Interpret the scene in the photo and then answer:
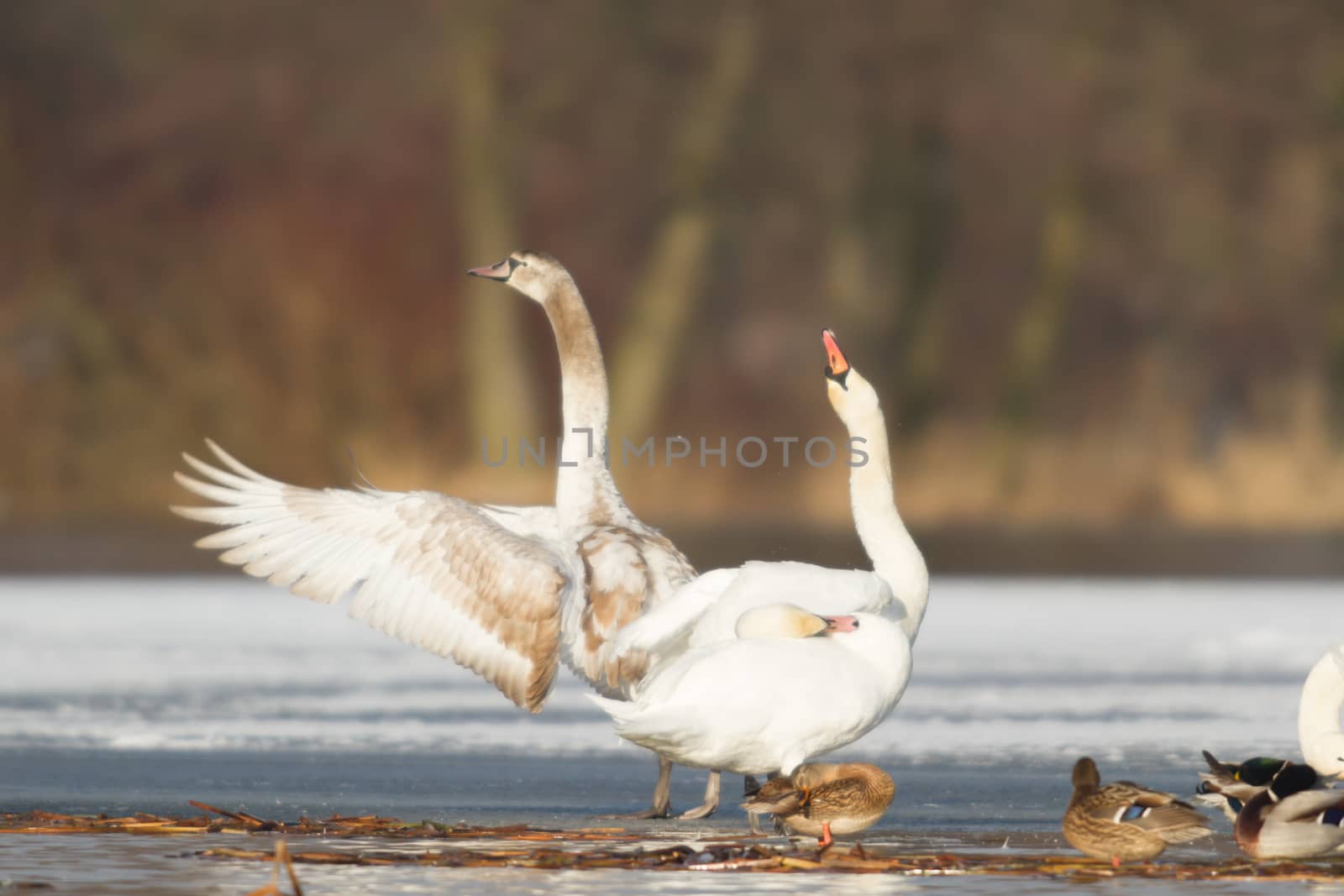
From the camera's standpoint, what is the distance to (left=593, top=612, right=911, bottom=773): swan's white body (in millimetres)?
6570

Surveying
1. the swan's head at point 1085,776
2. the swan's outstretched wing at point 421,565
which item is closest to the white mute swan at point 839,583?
the swan's outstretched wing at point 421,565

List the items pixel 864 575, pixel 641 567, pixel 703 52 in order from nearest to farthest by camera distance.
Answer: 1. pixel 864 575
2. pixel 641 567
3. pixel 703 52

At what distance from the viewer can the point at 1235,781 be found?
6.62 metres

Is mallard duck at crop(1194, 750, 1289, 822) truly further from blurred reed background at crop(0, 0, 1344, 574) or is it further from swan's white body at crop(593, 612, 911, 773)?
blurred reed background at crop(0, 0, 1344, 574)

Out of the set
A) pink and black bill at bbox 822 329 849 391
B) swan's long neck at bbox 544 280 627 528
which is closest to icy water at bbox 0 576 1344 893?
swan's long neck at bbox 544 280 627 528

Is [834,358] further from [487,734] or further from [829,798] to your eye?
[487,734]

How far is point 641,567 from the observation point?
7785mm

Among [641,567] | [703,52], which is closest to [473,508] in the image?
[641,567]

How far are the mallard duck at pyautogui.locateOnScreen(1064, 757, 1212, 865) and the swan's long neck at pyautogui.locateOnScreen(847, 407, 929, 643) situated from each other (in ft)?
3.46

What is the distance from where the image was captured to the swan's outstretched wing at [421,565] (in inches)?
308

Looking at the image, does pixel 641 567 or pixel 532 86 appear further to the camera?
pixel 532 86

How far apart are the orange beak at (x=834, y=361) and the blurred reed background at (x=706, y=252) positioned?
10977 mm

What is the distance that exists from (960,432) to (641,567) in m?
16.2

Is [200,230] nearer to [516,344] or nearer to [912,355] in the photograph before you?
[516,344]
